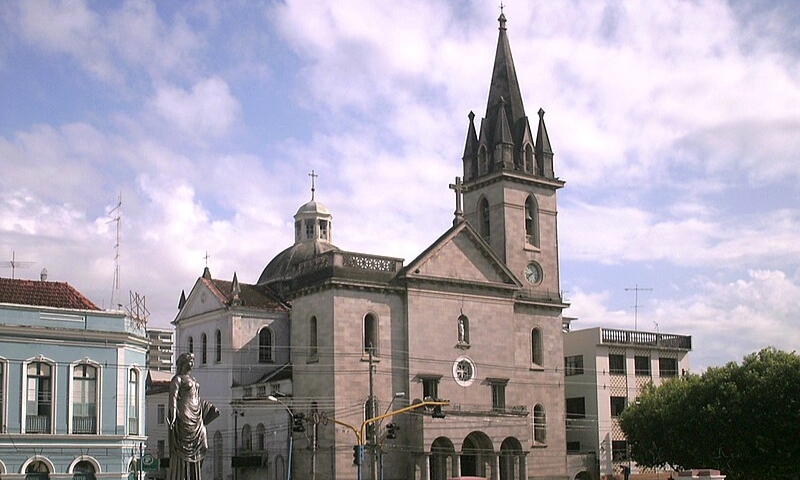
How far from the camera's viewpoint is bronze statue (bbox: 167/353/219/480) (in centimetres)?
2081

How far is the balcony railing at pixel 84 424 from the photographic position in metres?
40.8

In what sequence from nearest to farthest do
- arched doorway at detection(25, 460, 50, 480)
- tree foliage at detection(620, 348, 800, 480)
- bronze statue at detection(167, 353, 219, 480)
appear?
bronze statue at detection(167, 353, 219, 480)
arched doorway at detection(25, 460, 50, 480)
tree foliage at detection(620, 348, 800, 480)

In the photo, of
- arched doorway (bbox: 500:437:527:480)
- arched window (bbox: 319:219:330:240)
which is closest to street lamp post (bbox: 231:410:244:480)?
arched doorway (bbox: 500:437:527:480)

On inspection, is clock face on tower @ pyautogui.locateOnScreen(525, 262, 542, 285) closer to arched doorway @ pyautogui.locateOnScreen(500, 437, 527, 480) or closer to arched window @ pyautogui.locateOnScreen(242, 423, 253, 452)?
arched doorway @ pyautogui.locateOnScreen(500, 437, 527, 480)

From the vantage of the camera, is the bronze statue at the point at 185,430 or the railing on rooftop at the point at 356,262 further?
the railing on rooftop at the point at 356,262

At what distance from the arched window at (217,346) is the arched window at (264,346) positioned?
2.47 meters

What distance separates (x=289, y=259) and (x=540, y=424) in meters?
20.4

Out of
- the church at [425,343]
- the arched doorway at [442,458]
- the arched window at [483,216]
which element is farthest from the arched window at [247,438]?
the arched window at [483,216]

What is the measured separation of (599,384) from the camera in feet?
222

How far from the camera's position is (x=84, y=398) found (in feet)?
135

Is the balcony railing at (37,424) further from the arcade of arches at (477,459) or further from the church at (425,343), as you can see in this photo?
the arcade of arches at (477,459)

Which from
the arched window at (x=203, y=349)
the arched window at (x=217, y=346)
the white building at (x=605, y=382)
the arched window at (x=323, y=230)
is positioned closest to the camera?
the arched window at (x=217, y=346)

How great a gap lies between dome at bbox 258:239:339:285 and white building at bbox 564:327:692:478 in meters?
17.9

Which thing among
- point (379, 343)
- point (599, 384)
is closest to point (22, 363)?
point (379, 343)
